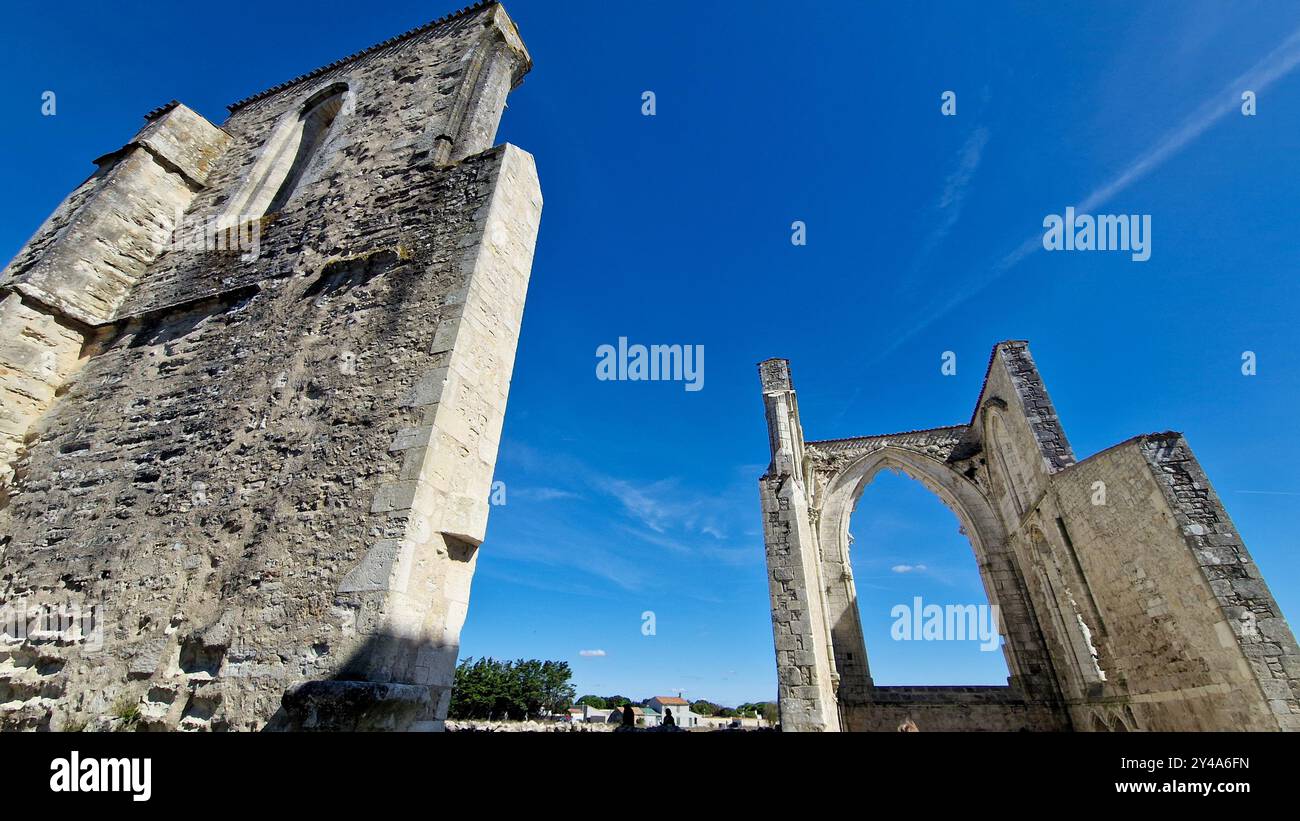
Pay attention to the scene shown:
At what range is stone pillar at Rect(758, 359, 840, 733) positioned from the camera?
8.16 m

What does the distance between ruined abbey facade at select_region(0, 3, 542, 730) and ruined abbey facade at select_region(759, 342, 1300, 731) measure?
7.22m

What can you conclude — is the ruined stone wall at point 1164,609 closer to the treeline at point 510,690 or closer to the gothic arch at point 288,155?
the gothic arch at point 288,155

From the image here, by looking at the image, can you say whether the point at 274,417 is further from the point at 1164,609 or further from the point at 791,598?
the point at 1164,609

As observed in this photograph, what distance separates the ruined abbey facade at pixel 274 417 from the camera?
3.05m

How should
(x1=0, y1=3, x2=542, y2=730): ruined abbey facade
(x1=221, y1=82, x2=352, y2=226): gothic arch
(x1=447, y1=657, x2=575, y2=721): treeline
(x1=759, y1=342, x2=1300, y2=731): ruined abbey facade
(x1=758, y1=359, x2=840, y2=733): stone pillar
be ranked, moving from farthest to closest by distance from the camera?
(x1=447, y1=657, x2=575, y2=721): treeline → (x1=758, y1=359, x2=840, y2=733): stone pillar → (x1=759, y1=342, x2=1300, y2=731): ruined abbey facade → (x1=221, y1=82, x2=352, y2=226): gothic arch → (x1=0, y1=3, x2=542, y2=730): ruined abbey facade

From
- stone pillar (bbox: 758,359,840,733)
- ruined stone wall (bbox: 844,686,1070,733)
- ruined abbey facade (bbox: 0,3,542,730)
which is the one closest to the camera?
ruined abbey facade (bbox: 0,3,542,730)

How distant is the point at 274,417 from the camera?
4.07 metres

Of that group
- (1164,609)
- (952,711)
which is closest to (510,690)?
(952,711)

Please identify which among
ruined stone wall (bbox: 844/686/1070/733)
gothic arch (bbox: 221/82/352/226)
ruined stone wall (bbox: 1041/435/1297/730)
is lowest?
ruined stone wall (bbox: 844/686/1070/733)

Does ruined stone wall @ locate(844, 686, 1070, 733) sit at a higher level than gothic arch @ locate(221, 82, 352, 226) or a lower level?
lower

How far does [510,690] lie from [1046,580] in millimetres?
34039

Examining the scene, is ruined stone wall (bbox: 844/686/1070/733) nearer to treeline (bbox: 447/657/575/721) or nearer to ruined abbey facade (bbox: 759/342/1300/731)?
ruined abbey facade (bbox: 759/342/1300/731)

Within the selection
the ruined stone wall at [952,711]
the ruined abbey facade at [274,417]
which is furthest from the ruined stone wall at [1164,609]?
the ruined abbey facade at [274,417]

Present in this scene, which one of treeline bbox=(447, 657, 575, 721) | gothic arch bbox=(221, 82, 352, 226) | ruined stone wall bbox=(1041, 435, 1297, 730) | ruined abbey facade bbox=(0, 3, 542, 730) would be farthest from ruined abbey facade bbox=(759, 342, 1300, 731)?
treeline bbox=(447, 657, 575, 721)
